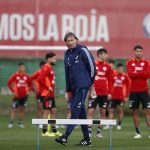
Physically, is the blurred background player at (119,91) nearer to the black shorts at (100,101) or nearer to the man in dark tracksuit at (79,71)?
the black shorts at (100,101)

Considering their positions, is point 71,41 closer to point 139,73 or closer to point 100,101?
point 139,73

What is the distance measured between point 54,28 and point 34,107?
7.05 meters

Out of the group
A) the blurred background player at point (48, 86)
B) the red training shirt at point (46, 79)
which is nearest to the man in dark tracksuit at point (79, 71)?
the blurred background player at point (48, 86)

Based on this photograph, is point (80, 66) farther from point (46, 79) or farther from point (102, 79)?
point (46, 79)

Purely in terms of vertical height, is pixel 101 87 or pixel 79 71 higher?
pixel 101 87

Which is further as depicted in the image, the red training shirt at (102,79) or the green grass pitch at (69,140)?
the red training shirt at (102,79)

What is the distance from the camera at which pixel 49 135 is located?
949 inches

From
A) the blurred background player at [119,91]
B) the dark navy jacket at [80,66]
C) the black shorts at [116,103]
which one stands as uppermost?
the blurred background player at [119,91]

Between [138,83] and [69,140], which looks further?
[138,83]

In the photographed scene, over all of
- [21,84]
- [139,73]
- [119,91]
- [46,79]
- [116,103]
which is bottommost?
[139,73]

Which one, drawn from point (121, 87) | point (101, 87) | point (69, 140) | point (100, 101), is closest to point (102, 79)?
point (101, 87)

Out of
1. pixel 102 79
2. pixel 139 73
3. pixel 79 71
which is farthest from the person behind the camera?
pixel 102 79

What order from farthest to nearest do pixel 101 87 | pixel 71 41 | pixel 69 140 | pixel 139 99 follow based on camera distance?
pixel 101 87
pixel 139 99
pixel 69 140
pixel 71 41

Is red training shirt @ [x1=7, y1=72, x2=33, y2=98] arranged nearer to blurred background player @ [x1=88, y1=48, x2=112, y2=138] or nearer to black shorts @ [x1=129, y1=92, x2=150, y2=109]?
blurred background player @ [x1=88, y1=48, x2=112, y2=138]
